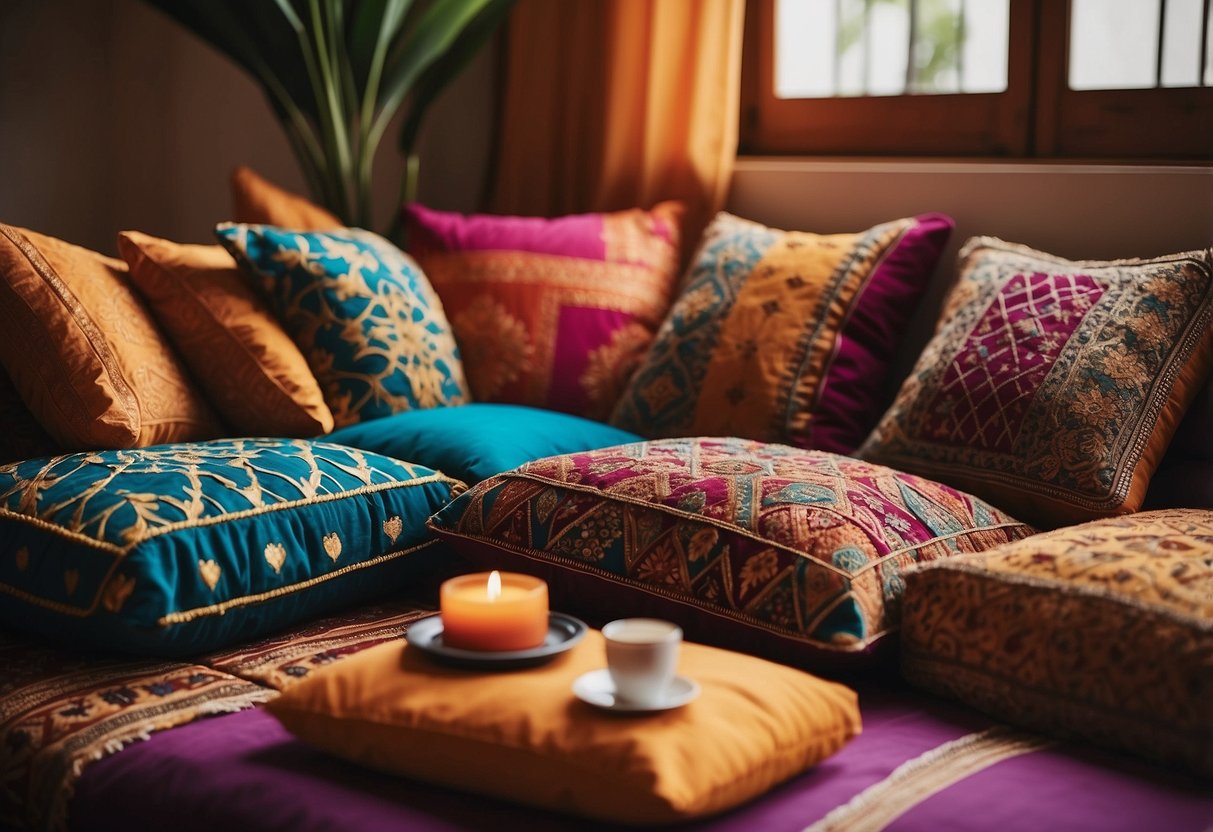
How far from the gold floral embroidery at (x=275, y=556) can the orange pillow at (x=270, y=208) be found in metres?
0.97

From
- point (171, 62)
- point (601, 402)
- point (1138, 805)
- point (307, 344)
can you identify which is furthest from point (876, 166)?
point (171, 62)

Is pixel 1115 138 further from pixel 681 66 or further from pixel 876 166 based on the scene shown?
pixel 681 66

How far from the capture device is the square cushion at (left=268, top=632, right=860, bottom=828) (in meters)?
0.94

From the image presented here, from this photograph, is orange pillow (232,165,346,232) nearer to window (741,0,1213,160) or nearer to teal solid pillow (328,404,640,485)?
teal solid pillow (328,404,640,485)

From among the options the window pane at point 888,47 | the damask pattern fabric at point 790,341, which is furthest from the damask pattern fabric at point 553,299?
the window pane at point 888,47

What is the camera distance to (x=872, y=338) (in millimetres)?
1888

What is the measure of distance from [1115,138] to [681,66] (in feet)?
2.62

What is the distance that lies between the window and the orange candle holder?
4.70 ft

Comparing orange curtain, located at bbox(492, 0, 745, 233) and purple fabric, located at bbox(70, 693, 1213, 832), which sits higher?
orange curtain, located at bbox(492, 0, 745, 233)

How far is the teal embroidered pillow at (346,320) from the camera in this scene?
1869 millimetres

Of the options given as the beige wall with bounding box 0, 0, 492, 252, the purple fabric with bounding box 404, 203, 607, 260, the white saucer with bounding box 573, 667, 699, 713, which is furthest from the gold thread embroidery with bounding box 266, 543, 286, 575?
the beige wall with bounding box 0, 0, 492, 252

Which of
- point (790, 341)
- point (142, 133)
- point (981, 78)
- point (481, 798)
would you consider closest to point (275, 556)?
point (481, 798)

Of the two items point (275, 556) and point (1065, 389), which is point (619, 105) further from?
point (275, 556)

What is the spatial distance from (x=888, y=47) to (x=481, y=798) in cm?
178
